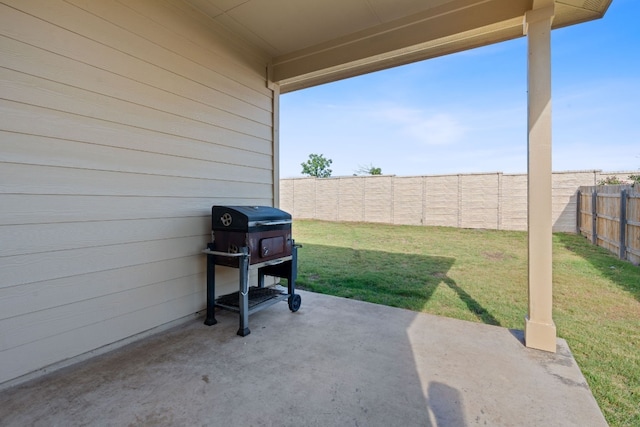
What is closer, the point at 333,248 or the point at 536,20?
the point at 536,20

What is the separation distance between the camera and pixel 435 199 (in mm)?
10117

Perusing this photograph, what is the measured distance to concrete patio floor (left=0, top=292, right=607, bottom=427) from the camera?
1.45m

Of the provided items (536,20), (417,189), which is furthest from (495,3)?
(417,189)

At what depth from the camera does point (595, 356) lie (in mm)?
2086

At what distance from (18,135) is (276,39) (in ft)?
7.69

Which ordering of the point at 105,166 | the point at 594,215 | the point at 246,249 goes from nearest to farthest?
the point at 105,166 → the point at 246,249 → the point at 594,215

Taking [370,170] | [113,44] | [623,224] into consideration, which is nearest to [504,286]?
[623,224]

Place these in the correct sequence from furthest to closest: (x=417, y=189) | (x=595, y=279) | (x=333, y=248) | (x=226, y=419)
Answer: (x=417, y=189) → (x=333, y=248) → (x=595, y=279) → (x=226, y=419)

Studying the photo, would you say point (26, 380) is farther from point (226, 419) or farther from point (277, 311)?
point (277, 311)

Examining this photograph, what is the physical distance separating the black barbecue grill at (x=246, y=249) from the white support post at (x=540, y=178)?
2067 millimetres

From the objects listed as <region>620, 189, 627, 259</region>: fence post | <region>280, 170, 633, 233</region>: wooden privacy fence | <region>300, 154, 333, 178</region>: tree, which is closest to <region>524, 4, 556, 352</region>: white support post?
<region>620, 189, 627, 259</region>: fence post

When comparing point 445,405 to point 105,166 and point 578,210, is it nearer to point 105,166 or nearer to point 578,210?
point 105,166

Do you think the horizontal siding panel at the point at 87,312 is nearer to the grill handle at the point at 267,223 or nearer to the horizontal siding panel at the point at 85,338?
the horizontal siding panel at the point at 85,338

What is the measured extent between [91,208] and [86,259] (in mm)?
351
